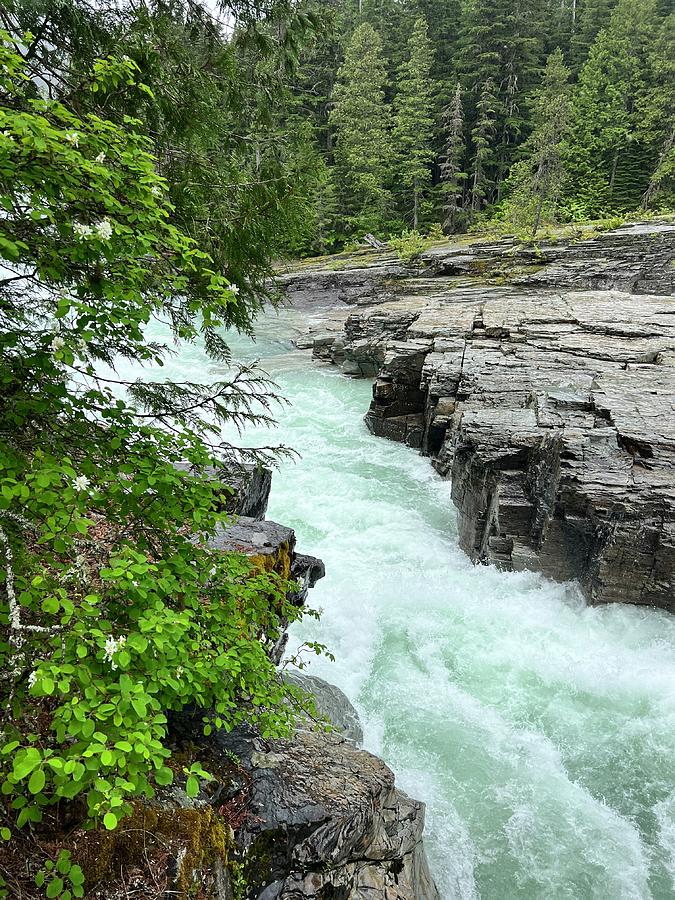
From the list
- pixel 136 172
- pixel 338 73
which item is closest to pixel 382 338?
pixel 136 172

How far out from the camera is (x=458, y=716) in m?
7.20

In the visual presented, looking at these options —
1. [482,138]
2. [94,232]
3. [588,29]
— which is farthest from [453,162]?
[94,232]

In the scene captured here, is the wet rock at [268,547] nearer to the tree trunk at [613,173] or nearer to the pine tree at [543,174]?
the pine tree at [543,174]

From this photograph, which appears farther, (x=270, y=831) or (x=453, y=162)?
(x=453, y=162)

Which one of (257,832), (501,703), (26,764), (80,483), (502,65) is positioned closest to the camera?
(26,764)

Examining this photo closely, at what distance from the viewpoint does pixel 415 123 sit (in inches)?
1670

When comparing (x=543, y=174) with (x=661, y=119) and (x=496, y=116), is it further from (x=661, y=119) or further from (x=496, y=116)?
(x=496, y=116)

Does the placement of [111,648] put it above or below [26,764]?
above

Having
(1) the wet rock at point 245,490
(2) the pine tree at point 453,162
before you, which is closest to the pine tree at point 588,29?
(2) the pine tree at point 453,162

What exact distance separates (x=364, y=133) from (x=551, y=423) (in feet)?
137

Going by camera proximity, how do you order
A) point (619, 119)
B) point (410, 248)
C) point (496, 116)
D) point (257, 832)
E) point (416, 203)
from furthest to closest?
point (496, 116) → point (416, 203) → point (619, 119) → point (410, 248) → point (257, 832)

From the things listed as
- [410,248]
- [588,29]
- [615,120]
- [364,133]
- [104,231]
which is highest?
[588,29]

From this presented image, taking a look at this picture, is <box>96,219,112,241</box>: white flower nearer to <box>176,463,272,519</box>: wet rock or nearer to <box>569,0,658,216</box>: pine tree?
<box>176,463,272,519</box>: wet rock

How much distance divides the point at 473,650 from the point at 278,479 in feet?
23.4
